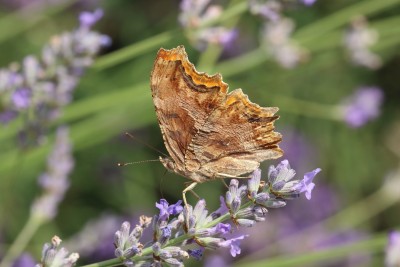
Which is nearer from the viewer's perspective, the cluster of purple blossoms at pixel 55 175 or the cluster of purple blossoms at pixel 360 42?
the cluster of purple blossoms at pixel 55 175

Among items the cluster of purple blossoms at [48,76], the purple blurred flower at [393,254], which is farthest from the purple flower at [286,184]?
the cluster of purple blossoms at [48,76]

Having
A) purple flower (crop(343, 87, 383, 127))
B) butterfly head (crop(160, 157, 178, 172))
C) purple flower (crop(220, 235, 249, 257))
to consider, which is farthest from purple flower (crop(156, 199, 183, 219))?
purple flower (crop(343, 87, 383, 127))

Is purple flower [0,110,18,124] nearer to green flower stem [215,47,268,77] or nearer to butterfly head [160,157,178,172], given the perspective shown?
butterfly head [160,157,178,172]

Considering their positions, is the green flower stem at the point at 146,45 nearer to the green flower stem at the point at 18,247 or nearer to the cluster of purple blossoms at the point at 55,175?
the cluster of purple blossoms at the point at 55,175

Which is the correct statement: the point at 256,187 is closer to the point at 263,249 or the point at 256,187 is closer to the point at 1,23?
the point at 263,249

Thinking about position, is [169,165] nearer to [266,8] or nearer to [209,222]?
[209,222]
